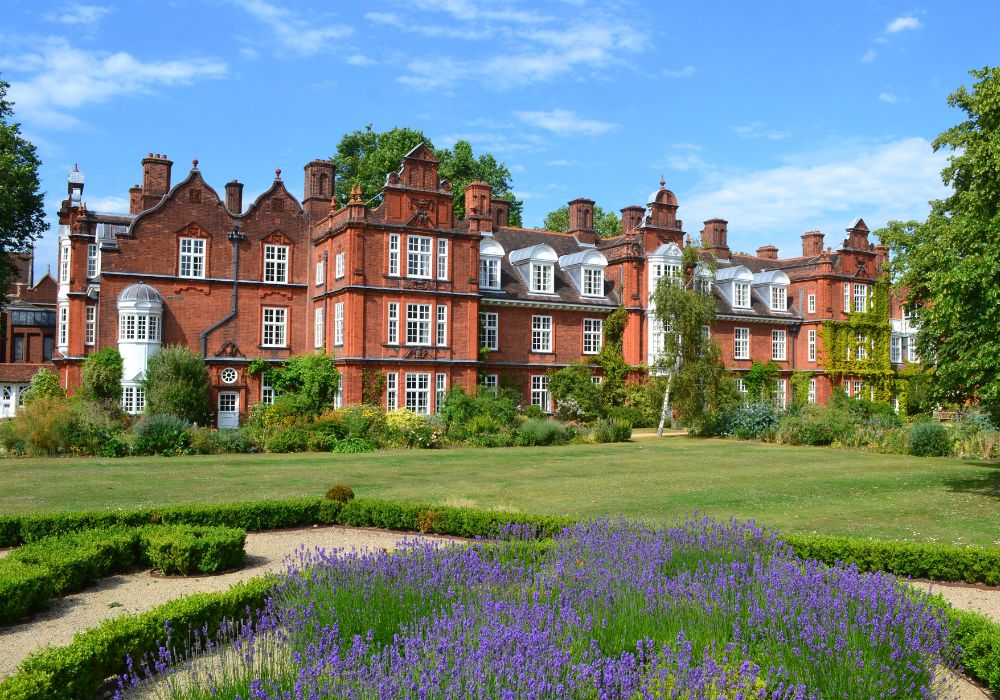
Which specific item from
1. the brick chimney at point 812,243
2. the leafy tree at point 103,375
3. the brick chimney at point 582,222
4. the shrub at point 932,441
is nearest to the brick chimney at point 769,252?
the brick chimney at point 812,243

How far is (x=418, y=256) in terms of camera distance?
3569 cm

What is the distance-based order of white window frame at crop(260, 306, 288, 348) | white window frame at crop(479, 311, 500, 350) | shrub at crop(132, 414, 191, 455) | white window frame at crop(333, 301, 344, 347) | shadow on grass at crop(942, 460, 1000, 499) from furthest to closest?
white window frame at crop(479, 311, 500, 350) → white window frame at crop(260, 306, 288, 348) → white window frame at crop(333, 301, 344, 347) → shrub at crop(132, 414, 191, 455) → shadow on grass at crop(942, 460, 1000, 499)

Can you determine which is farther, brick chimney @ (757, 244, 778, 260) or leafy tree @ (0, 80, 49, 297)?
brick chimney @ (757, 244, 778, 260)

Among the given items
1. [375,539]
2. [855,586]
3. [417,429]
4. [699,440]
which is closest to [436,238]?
[417,429]

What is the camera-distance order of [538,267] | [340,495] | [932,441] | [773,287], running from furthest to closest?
[773,287]
[538,267]
[932,441]
[340,495]

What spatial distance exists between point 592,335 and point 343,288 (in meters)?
14.2

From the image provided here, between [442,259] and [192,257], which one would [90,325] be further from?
[442,259]

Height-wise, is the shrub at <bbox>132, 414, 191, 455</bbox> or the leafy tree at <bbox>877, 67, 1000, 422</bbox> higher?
the leafy tree at <bbox>877, 67, 1000, 422</bbox>

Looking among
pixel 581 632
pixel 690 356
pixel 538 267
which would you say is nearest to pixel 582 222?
pixel 538 267

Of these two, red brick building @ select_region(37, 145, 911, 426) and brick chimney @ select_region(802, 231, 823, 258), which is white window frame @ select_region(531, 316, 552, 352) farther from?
brick chimney @ select_region(802, 231, 823, 258)

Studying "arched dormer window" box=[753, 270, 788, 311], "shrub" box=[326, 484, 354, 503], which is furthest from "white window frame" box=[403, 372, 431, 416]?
"arched dormer window" box=[753, 270, 788, 311]

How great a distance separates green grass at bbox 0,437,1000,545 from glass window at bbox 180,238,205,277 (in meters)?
11.9

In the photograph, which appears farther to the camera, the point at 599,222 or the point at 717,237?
the point at 599,222

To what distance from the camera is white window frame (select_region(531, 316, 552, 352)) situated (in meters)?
→ 40.6
